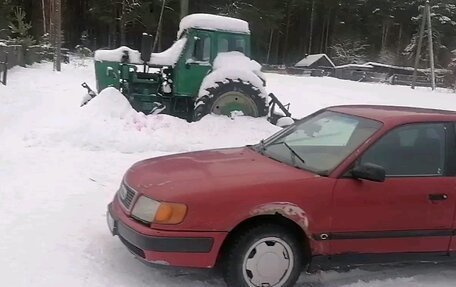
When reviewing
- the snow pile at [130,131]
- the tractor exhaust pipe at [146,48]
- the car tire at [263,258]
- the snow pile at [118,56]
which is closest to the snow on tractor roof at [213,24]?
the tractor exhaust pipe at [146,48]

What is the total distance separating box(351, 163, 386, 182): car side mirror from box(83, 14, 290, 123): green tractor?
728 centimetres

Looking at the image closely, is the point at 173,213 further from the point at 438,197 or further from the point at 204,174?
the point at 438,197

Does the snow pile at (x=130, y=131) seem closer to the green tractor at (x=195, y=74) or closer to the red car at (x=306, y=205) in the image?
the green tractor at (x=195, y=74)

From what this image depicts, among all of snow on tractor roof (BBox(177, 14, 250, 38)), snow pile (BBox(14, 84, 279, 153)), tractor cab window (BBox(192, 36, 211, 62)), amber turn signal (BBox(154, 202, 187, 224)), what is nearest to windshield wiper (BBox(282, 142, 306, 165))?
amber turn signal (BBox(154, 202, 187, 224))

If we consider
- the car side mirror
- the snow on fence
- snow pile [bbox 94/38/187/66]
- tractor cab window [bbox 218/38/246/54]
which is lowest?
the snow on fence

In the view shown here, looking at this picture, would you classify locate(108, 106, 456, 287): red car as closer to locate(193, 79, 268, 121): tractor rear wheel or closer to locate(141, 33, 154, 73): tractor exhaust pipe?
locate(193, 79, 268, 121): tractor rear wheel

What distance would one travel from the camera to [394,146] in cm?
464

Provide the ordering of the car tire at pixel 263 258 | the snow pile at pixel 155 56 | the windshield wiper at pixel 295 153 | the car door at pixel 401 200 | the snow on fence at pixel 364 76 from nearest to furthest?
the car tire at pixel 263 258 → the car door at pixel 401 200 → the windshield wiper at pixel 295 153 → the snow pile at pixel 155 56 → the snow on fence at pixel 364 76

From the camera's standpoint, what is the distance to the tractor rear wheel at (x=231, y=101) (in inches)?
448

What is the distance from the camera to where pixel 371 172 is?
13.8 feet

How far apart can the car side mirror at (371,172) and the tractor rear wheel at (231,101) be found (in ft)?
23.8

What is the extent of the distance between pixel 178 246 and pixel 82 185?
3269 millimetres

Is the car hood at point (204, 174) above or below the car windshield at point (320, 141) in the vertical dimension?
below

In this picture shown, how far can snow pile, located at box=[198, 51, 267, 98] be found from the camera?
11.5 metres
